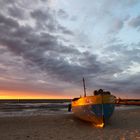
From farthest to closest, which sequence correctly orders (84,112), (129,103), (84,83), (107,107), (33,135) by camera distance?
1. (129,103)
2. (84,83)
3. (84,112)
4. (107,107)
5. (33,135)

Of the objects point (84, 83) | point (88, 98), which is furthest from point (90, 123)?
A: point (84, 83)

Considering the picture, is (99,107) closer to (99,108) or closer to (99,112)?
(99,108)

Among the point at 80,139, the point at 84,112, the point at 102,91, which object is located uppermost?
the point at 102,91

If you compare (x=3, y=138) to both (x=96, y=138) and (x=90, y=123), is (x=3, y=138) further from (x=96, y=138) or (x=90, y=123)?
(x=90, y=123)

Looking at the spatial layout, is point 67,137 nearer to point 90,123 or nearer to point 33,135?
point 33,135

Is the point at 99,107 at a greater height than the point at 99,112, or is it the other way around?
the point at 99,107

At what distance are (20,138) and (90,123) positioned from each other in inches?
415

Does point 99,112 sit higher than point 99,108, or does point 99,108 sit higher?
point 99,108

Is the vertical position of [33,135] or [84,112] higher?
[84,112]

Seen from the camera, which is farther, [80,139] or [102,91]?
[102,91]

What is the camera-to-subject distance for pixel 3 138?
18.4m

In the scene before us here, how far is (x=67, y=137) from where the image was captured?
1848 centimetres

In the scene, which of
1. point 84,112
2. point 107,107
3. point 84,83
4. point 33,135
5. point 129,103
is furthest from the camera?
point 129,103

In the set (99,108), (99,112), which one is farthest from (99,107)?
(99,112)
